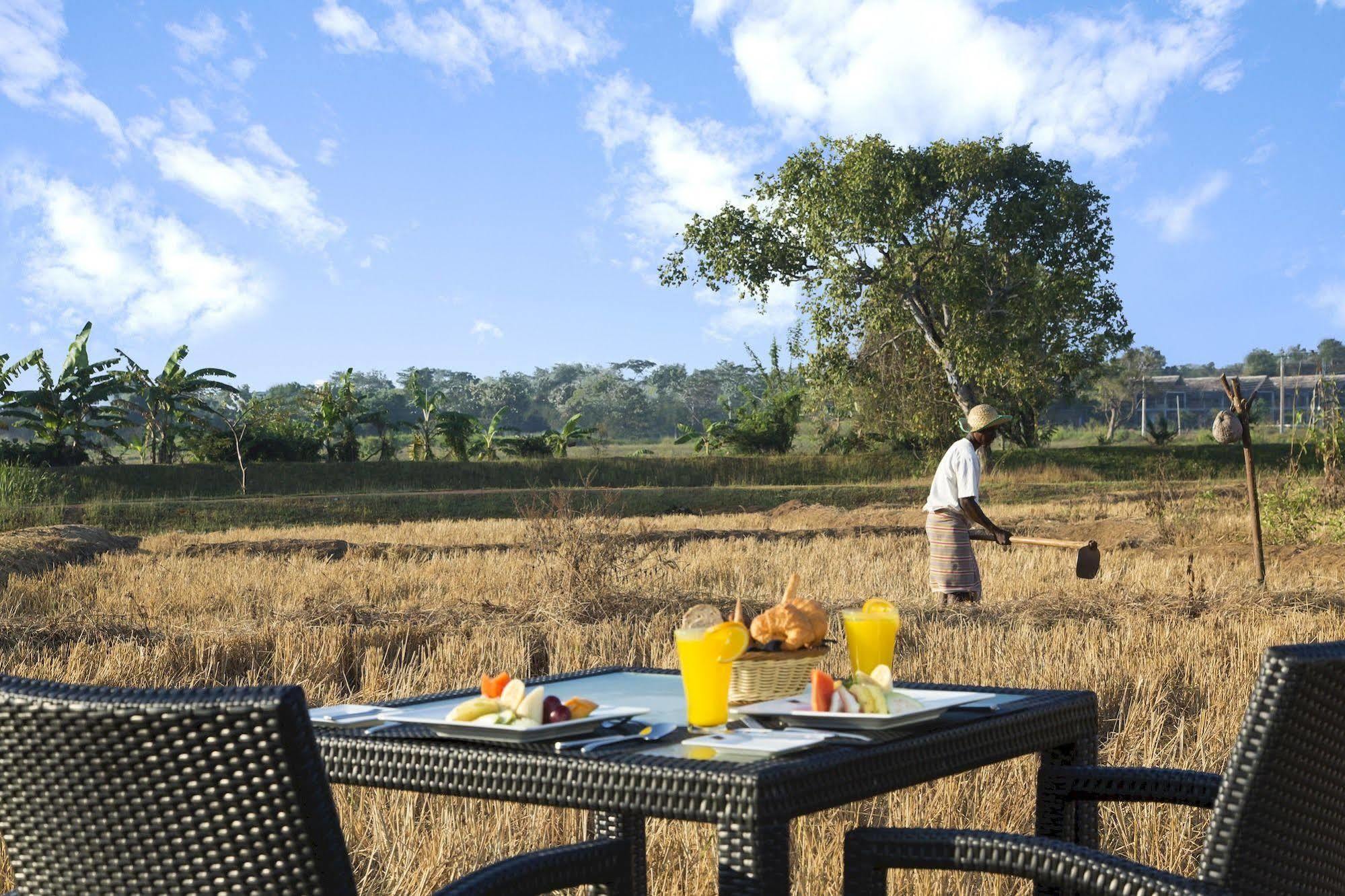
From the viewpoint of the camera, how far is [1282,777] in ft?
6.40

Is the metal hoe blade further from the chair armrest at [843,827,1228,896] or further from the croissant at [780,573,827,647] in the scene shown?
the chair armrest at [843,827,1228,896]

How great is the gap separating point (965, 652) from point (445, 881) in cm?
330

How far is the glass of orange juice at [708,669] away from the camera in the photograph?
242 centimetres

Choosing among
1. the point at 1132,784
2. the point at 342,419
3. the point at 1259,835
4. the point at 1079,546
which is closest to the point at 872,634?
the point at 1132,784

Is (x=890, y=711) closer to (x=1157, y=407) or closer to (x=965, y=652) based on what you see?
(x=965, y=652)

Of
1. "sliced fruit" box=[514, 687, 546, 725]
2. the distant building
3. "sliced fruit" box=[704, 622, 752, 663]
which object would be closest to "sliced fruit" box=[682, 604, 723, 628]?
"sliced fruit" box=[704, 622, 752, 663]

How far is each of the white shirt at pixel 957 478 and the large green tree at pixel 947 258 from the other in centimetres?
2310

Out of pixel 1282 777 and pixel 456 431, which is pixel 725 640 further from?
pixel 456 431

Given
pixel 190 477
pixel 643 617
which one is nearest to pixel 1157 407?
pixel 190 477

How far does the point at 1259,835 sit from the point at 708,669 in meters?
0.94

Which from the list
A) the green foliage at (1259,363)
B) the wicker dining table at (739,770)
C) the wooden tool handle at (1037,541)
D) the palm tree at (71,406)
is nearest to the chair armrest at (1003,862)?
the wicker dining table at (739,770)

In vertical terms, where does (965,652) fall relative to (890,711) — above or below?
below

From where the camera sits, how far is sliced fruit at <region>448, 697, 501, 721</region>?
2408mm

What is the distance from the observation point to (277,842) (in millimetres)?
1654
